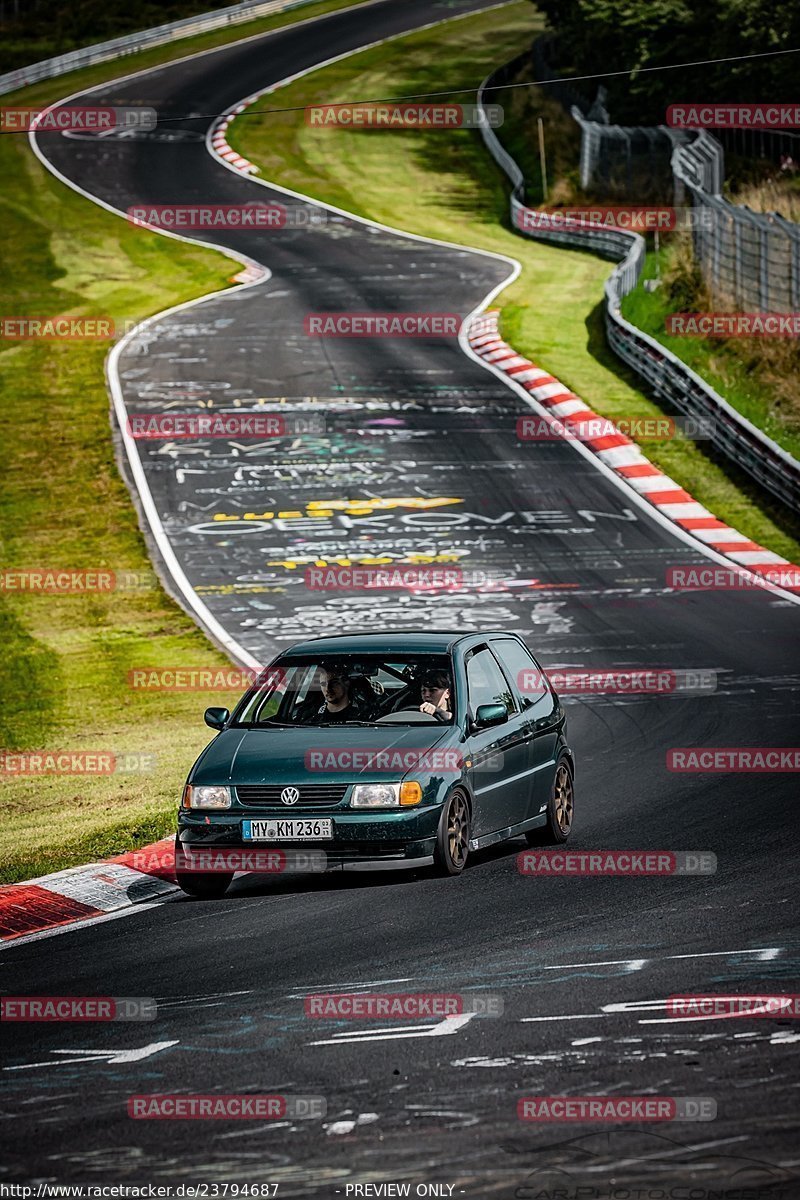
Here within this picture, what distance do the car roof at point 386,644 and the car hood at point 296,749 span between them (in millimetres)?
801

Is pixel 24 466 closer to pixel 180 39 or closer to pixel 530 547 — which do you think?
pixel 530 547

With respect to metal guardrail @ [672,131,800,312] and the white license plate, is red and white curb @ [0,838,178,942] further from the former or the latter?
metal guardrail @ [672,131,800,312]

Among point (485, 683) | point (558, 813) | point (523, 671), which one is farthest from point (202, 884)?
point (523, 671)

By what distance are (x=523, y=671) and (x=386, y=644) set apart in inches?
47.3

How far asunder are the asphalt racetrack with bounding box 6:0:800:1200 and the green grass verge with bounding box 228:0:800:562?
2211 millimetres

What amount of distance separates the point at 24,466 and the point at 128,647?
998 cm

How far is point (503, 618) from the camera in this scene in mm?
21891

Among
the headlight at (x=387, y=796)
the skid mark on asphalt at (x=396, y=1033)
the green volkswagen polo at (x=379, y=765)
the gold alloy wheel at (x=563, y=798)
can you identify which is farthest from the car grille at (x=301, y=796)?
the skid mark on asphalt at (x=396, y=1033)

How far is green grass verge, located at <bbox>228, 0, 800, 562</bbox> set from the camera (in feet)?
96.4

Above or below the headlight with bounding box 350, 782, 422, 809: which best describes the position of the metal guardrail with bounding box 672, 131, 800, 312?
above

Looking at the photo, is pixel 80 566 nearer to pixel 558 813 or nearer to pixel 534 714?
pixel 534 714

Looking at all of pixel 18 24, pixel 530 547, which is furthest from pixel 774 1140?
pixel 18 24

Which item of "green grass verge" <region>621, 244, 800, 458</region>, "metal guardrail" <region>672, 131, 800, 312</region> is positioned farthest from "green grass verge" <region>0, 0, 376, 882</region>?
"metal guardrail" <region>672, 131, 800, 312</region>

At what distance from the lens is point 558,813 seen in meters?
12.6
